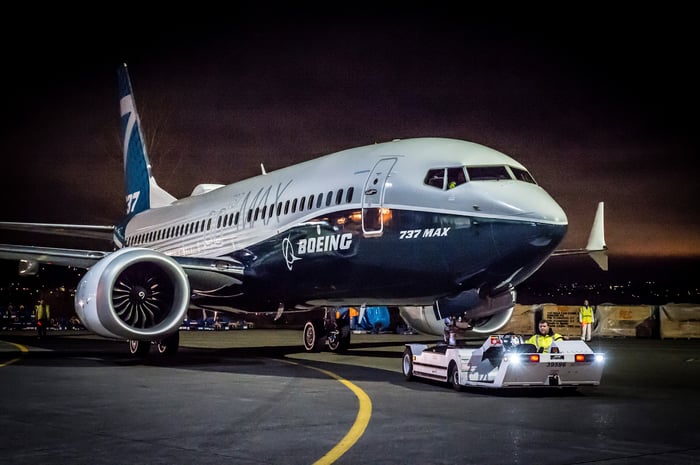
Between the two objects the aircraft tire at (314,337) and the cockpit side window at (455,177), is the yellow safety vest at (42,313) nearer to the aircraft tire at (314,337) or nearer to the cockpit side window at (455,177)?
the aircraft tire at (314,337)

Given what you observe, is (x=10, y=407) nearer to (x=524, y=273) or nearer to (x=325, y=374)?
(x=325, y=374)

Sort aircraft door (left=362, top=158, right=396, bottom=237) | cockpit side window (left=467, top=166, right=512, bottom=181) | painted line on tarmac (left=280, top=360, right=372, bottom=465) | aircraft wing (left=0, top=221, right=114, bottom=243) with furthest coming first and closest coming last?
aircraft wing (left=0, top=221, right=114, bottom=243)
aircraft door (left=362, top=158, right=396, bottom=237)
cockpit side window (left=467, top=166, right=512, bottom=181)
painted line on tarmac (left=280, top=360, right=372, bottom=465)

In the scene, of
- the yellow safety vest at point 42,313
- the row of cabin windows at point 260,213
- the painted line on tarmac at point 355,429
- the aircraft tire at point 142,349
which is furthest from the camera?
the yellow safety vest at point 42,313

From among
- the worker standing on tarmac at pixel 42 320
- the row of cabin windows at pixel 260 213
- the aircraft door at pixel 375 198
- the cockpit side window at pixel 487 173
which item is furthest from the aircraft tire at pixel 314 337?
the worker standing on tarmac at pixel 42 320

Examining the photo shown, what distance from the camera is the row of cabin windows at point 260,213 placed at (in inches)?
676

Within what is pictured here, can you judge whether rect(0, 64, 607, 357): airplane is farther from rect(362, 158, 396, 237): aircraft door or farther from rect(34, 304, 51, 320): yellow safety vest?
rect(34, 304, 51, 320): yellow safety vest

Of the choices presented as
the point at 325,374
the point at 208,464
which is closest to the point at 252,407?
the point at 208,464

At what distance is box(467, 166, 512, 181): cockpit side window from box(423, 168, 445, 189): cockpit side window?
1.62 ft

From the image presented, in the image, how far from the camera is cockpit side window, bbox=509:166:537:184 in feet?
50.2

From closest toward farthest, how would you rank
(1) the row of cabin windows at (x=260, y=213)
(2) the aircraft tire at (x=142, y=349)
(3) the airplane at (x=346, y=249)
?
1. (3) the airplane at (x=346, y=249)
2. (1) the row of cabin windows at (x=260, y=213)
3. (2) the aircraft tire at (x=142, y=349)

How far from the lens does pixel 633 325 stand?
120ft

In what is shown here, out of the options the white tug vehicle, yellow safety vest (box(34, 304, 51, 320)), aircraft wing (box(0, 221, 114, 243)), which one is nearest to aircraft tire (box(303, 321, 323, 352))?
aircraft wing (box(0, 221, 114, 243))

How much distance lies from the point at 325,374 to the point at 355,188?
11.8 feet

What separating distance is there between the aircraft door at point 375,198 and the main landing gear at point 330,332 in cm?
674
